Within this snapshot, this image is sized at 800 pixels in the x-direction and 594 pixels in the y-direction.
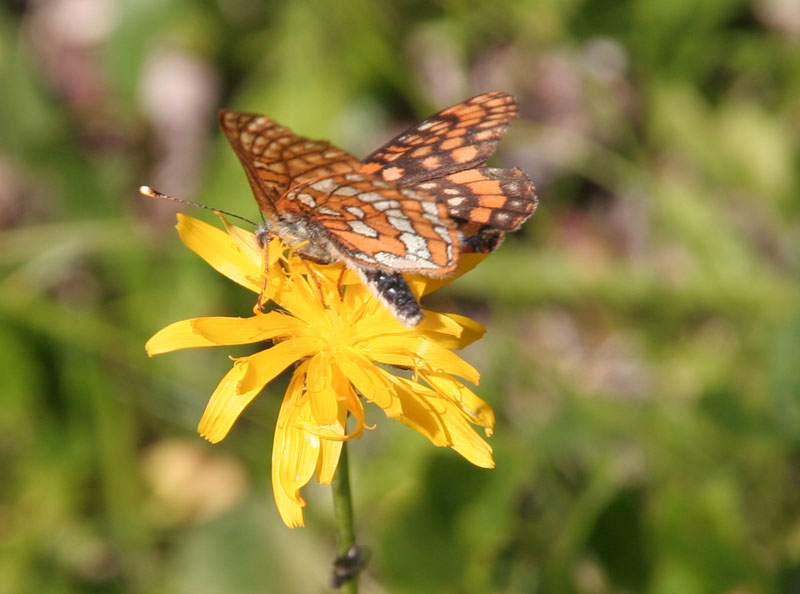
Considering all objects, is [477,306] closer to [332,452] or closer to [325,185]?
[325,185]

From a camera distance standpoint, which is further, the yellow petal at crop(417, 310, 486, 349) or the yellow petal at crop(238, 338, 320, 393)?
the yellow petal at crop(417, 310, 486, 349)

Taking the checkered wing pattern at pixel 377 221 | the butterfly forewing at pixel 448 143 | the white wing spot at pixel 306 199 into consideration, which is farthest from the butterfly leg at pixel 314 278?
the butterfly forewing at pixel 448 143

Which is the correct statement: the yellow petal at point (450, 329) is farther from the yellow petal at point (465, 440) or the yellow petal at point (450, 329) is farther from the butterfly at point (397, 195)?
the yellow petal at point (465, 440)

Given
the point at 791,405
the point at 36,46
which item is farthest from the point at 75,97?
the point at 791,405

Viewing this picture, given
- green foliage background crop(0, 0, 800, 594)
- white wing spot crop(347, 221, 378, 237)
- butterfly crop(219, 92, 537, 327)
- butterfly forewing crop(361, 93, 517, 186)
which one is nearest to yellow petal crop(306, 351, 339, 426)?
butterfly crop(219, 92, 537, 327)

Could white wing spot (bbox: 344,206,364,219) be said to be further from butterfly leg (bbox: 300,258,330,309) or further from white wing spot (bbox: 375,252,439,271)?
butterfly leg (bbox: 300,258,330,309)

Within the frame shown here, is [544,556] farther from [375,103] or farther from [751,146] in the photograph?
[375,103]

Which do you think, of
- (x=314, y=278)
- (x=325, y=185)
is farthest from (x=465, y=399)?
(x=325, y=185)
